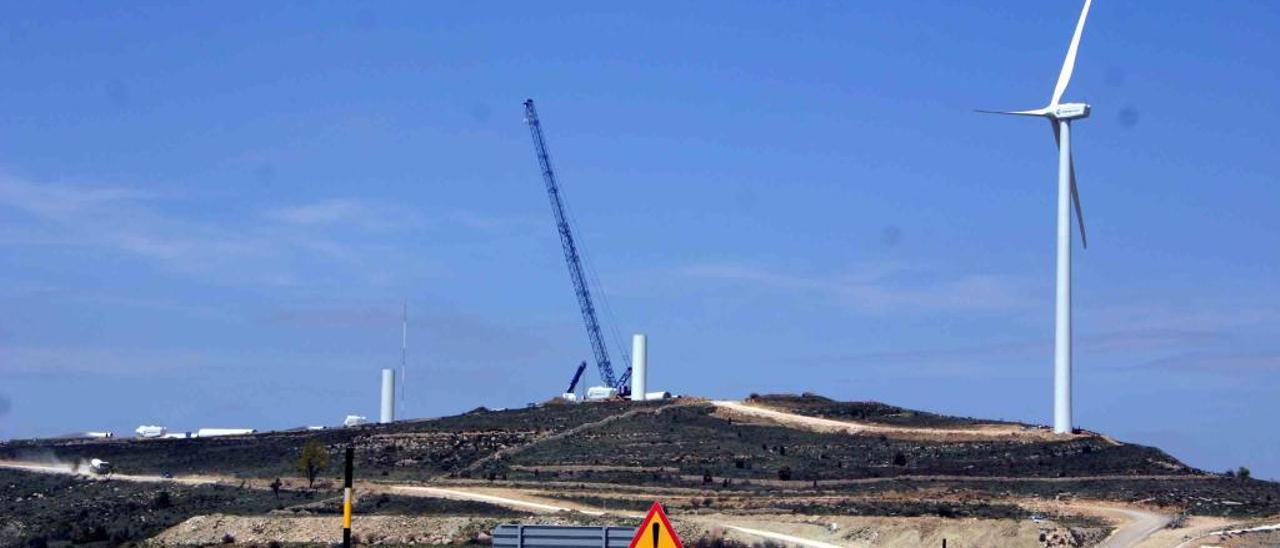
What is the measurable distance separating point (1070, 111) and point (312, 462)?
1941 inches

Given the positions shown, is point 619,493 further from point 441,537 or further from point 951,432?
point 951,432

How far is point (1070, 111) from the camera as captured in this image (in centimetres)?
10075

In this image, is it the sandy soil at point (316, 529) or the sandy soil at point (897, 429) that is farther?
the sandy soil at point (897, 429)

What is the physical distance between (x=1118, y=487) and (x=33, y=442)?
96.7 metres

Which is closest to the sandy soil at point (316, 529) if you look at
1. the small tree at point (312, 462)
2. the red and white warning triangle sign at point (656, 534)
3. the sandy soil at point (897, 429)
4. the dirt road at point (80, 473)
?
the small tree at point (312, 462)

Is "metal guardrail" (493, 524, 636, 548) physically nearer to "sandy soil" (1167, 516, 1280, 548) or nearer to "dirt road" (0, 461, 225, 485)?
"sandy soil" (1167, 516, 1280, 548)

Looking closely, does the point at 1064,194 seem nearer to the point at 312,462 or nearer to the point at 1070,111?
the point at 1070,111

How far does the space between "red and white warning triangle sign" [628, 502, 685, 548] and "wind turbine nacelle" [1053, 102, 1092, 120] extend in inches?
3172

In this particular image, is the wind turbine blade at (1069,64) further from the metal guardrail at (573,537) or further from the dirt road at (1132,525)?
the metal guardrail at (573,537)

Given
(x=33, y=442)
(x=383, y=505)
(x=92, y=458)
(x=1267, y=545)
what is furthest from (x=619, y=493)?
(x=33, y=442)

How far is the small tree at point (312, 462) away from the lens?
10944 cm

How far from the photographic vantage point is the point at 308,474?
110m

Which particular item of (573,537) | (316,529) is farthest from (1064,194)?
(573,537)

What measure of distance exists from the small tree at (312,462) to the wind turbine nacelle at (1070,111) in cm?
4832
